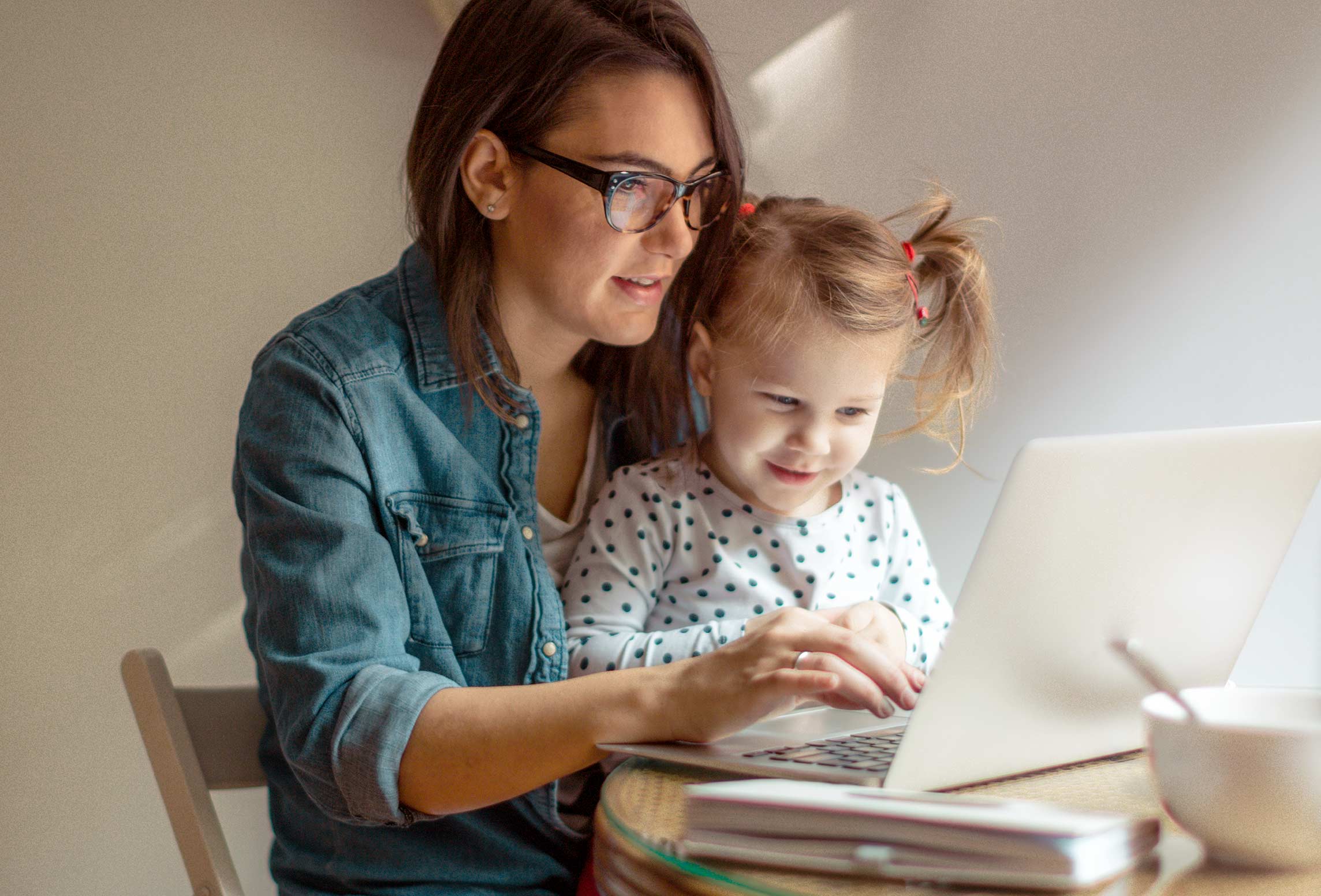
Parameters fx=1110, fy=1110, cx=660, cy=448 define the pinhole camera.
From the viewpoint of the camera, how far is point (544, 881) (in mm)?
1160

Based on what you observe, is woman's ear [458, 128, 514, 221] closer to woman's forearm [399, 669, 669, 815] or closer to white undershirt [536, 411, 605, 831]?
white undershirt [536, 411, 605, 831]

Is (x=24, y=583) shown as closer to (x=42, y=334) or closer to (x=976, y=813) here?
(x=42, y=334)

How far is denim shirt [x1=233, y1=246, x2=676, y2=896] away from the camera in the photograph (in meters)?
0.96

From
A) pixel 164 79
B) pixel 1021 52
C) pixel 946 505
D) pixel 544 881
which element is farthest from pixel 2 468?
pixel 1021 52

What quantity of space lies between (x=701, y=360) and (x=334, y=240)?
938mm

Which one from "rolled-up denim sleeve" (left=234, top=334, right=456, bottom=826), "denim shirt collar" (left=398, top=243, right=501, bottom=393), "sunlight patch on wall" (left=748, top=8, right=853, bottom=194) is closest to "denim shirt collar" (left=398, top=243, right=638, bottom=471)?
"denim shirt collar" (left=398, top=243, right=501, bottom=393)

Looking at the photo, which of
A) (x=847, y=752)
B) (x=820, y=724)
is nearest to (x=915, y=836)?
(x=847, y=752)

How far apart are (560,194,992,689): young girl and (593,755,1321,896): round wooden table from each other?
351 mm

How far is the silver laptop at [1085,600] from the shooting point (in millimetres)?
665

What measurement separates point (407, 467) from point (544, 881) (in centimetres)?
46

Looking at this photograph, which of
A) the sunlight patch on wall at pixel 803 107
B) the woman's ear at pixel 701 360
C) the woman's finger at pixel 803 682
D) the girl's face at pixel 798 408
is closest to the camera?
the woman's finger at pixel 803 682

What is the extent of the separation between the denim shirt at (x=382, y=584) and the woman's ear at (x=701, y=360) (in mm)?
244

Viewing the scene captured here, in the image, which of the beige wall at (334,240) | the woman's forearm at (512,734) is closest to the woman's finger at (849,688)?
the woman's forearm at (512,734)

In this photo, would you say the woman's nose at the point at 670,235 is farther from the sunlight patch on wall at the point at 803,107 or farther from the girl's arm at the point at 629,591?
the sunlight patch on wall at the point at 803,107
